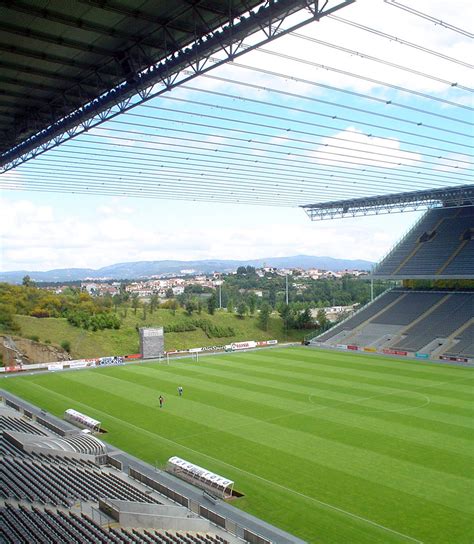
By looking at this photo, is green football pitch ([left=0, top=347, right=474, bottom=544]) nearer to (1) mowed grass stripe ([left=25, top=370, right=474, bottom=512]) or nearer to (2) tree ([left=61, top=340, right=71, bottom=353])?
(1) mowed grass stripe ([left=25, top=370, right=474, bottom=512])

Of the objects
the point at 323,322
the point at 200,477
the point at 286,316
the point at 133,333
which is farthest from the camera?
the point at 286,316

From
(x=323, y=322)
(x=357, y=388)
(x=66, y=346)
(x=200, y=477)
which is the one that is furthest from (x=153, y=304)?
(x=200, y=477)

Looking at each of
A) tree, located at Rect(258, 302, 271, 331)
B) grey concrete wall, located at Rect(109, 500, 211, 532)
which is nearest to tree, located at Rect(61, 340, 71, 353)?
tree, located at Rect(258, 302, 271, 331)

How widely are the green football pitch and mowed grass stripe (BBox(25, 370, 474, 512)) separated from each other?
2.2 inches

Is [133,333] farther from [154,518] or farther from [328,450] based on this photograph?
[154,518]

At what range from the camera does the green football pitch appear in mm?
14383

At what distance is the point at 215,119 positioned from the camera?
2231cm

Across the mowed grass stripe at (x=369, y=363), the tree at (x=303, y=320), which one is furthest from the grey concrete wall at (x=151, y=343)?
the tree at (x=303, y=320)

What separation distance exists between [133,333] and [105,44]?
129ft

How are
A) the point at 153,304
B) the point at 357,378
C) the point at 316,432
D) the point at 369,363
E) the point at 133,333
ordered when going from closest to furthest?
1. the point at 316,432
2. the point at 357,378
3. the point at 369,363
4. the point at 133,333
5. the point at 153,304

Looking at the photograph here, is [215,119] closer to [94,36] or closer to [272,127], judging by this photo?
[272,127]

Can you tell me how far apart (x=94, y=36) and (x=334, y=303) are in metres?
76.9

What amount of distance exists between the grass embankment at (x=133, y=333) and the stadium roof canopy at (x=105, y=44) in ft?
106

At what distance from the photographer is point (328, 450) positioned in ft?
63.7
